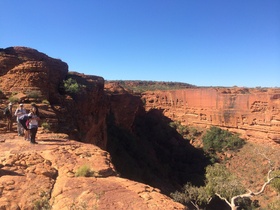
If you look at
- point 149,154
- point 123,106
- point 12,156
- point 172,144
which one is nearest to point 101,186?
point 12,156

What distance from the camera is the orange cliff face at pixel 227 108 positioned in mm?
30625

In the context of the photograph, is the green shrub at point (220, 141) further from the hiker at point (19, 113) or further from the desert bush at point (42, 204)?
the desert bush at point (42, 204)

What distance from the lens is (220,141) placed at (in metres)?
35.2

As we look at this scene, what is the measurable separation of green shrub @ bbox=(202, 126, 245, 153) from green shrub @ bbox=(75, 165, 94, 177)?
3019 centimetres

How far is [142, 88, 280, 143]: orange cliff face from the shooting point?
30625 millimetres

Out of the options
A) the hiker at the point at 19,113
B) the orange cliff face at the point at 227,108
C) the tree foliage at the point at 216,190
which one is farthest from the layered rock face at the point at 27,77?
the orange cliff face at the point at 227,108

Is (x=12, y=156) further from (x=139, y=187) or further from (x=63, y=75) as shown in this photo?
(x=63, y=75)

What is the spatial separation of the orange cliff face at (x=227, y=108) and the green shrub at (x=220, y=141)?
111cm

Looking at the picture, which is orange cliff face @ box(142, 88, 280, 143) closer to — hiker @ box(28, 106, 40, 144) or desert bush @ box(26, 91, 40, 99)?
desert bush @ box(26, 91, 40, 99)

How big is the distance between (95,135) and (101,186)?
1240 centimetres

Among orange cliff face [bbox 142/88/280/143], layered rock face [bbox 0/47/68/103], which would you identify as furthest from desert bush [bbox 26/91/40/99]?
orange cliff face [bbox 142/88/280/143]

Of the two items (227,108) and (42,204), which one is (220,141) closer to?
(227,108)

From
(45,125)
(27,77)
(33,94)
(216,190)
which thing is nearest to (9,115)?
(45,125)

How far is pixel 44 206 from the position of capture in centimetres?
485
